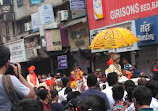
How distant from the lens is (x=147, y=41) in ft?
→ 51.5

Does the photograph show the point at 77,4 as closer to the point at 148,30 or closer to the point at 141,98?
the point at 148,30

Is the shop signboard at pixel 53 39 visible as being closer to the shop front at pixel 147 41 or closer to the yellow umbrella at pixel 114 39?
the shop front at pixel 147 41

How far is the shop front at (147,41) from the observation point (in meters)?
15.3

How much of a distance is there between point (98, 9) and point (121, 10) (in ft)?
6.67

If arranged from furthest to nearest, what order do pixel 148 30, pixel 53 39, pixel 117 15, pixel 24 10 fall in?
pixel 24 10, pixel 53 39, pixel 117 15, pixel 148 30

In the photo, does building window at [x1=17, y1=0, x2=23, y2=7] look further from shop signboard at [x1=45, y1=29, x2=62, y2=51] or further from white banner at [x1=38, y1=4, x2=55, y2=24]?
shop signboard at [x1=45, y1=29, x2=62, y2=51]

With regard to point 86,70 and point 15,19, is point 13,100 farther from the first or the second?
point 15,19

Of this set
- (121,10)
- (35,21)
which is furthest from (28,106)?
(35,21)

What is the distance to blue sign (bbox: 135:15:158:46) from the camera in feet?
49.9

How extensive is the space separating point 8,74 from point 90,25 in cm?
1713

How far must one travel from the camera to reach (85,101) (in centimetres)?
320

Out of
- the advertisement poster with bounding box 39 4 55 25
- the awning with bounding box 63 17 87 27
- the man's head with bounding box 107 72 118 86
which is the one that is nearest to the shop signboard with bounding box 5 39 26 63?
the advertisement poster with bounding box 39 4 55 25

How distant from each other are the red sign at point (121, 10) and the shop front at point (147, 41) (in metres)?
0.49

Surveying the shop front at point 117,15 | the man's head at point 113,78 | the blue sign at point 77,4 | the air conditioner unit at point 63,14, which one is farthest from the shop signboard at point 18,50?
the man's head at point 113,78
